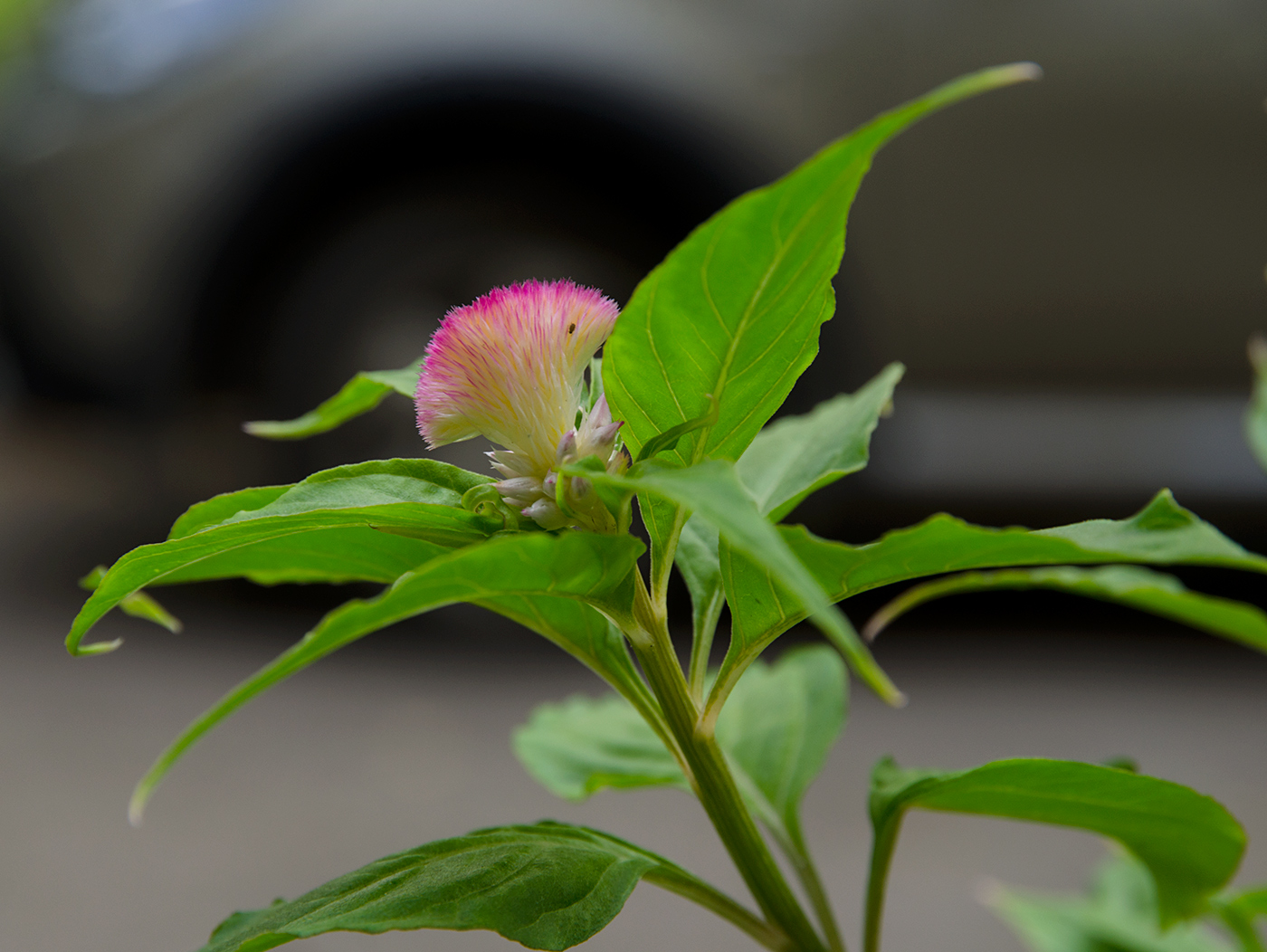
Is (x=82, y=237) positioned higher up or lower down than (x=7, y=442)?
lower down

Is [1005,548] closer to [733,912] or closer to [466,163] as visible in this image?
[733,912]

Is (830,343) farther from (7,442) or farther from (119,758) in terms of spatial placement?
(7,442)

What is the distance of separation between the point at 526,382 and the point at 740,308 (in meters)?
0.07

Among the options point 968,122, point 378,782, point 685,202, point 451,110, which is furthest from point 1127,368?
point 378,782

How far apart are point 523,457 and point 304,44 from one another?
1.56 meters

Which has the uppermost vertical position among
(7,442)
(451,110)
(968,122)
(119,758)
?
(7,442)

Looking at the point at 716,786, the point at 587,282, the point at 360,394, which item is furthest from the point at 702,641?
the point at 587,282

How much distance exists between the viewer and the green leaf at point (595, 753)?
18.1 inches

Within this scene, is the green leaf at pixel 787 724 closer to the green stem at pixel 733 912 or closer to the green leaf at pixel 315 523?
the green stem at pixel 733 912

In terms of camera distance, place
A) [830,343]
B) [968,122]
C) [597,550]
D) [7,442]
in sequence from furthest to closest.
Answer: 1. [7,442]
2. [830,343]
3. [968,122]
4. [597,550]

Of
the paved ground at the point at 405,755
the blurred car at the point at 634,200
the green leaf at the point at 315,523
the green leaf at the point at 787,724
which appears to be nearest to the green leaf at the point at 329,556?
the green leaf at the point at 315,523

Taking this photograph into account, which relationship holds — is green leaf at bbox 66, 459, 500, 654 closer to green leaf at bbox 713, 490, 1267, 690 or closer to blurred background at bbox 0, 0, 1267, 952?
green leaf at bbox 713, 490, 1267, 690

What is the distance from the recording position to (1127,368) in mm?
1640

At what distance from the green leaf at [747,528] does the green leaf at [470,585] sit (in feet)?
0.07
